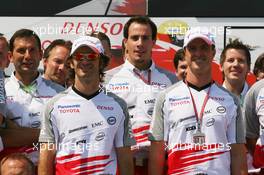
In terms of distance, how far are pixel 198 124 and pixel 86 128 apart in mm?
727

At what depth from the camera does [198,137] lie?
4035 millimetres

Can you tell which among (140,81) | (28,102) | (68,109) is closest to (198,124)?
(68,109)

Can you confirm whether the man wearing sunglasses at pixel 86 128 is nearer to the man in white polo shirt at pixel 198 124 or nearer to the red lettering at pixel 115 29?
the man in white polo shirt at pixel 198 124

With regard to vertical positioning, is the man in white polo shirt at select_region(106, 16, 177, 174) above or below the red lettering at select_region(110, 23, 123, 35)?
below

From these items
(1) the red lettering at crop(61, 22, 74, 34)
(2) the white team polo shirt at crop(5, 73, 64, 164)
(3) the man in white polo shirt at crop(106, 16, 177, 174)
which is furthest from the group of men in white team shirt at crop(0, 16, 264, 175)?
(1) the red lettering at crop(61, 22, 74, 34)

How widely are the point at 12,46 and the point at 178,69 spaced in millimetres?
1542

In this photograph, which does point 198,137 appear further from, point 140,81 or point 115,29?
point 115,29

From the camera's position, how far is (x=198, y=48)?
4.14m

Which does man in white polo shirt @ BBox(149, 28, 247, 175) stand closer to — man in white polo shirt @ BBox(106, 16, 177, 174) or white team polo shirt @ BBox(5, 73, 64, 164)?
man in white polo shirt @ BBox(106, 16, 177, 174)

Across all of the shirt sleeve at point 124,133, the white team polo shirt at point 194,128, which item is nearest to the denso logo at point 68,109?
the shirt sleeve at point 124,133

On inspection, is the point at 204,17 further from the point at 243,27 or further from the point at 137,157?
the point at 137,157

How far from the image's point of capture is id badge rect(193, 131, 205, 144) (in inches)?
159

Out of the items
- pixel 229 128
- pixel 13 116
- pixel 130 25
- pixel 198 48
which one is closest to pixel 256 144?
pixel 229 128

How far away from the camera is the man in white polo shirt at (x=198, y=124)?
13.3 feet
